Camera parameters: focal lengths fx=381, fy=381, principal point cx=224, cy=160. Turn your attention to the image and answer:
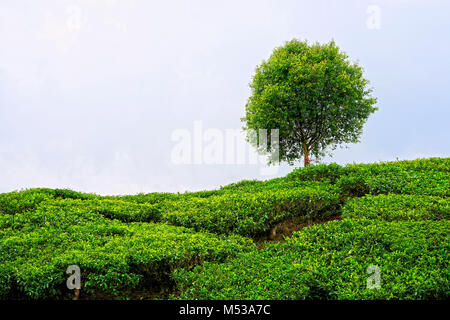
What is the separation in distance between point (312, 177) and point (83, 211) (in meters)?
8.31

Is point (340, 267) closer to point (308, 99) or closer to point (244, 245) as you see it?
point (244, 245)

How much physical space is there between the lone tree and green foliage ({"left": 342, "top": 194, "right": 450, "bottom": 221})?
12502 mm

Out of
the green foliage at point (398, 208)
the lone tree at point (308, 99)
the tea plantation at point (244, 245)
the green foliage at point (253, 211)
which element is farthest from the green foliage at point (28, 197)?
the lone tree at point (308, 99)

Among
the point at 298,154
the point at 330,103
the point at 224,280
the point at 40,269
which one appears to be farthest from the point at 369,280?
the point at 298,154

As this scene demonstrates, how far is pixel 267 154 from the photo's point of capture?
26.9 metres

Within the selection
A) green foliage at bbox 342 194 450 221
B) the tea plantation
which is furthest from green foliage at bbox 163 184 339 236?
green foliage at bbox 342 194 450 221

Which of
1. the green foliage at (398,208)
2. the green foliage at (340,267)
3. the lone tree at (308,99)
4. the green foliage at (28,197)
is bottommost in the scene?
the green foliage at (340,267)

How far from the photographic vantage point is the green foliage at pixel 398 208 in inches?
372

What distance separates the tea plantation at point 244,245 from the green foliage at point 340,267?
0.02 m

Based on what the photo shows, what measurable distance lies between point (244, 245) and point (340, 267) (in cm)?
285

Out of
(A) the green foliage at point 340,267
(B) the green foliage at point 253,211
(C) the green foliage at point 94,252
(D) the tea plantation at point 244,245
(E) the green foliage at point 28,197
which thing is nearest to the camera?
(A) the green foliage at point 340,267

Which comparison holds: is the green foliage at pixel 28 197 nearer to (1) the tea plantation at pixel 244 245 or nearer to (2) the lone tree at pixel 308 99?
(1) the tea plantation at pixel 244 245

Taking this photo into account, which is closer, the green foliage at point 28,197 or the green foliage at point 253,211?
the green foliage at point 253,211

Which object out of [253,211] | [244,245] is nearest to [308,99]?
[253,211]
